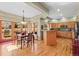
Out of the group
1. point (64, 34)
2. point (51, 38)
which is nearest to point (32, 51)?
point (64, 34)

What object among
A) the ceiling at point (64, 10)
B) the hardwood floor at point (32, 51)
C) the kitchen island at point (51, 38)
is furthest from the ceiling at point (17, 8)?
the kitchen island at point (51, 38)

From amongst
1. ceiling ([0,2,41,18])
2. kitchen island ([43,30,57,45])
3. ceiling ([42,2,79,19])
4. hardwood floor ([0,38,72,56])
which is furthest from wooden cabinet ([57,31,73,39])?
ceiling ([0,2,41,18])

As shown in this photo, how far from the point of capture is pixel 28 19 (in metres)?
3.15

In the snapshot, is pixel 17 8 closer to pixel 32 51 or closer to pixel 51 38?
pixel 32 51

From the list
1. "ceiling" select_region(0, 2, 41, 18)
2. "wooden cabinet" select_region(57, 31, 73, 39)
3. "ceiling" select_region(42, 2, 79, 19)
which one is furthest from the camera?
"wooden cabinet" select_region(57, 31, 73, 39)

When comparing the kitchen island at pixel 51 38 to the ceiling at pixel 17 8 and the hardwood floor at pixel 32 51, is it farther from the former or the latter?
the ceiling at pixel 17 8

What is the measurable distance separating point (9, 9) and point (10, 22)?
0.32 meters

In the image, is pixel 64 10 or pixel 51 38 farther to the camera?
pixel 51 38

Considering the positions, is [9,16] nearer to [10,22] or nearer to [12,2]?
[10,22]

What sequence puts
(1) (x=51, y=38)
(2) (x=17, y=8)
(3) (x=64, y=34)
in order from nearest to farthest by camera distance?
(2) (x=17, y=8)
(3) (x=64, y=34)
(1) (x=51, y=38)

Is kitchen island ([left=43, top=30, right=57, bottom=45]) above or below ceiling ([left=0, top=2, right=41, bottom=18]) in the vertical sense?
below

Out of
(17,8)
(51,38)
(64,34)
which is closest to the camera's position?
(17,8)

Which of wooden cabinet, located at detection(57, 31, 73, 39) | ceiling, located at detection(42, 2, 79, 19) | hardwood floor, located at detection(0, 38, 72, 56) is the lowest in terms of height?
hardwood floor, located at detection(0, 38, 72, 56)

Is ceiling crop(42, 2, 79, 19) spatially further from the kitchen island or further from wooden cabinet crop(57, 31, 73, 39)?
the kitchen island
